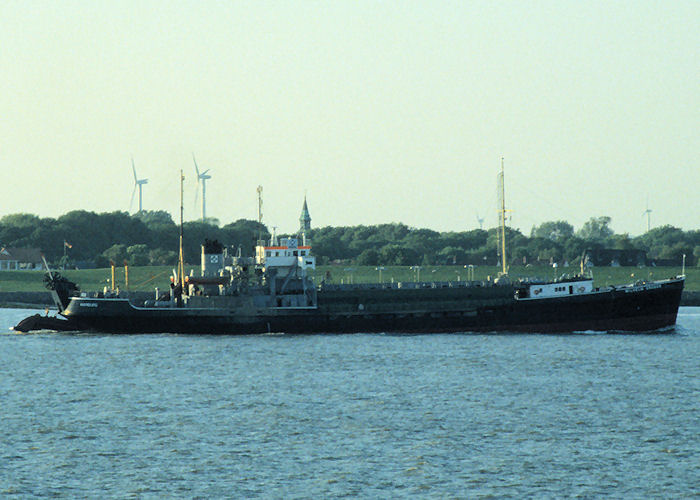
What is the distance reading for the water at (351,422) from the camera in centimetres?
3484

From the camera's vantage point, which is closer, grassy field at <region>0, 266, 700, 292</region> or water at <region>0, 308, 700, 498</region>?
water at <region>0, 308, 700, 498</region>

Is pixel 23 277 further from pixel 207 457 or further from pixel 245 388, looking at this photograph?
pixel 207 457

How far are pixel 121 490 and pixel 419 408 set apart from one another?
62.0ft

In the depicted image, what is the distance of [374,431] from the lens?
43.2m

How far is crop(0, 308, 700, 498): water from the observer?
3484cm

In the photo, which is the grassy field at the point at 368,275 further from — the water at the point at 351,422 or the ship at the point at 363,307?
the water at the point at 351,422

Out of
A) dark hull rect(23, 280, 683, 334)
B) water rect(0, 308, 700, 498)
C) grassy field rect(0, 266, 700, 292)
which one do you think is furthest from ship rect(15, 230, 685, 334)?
grassy field rect(0, 266, 700, 292)

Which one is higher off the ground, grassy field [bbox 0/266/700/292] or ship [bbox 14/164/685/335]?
grassy field [bbox 0/266/700/292]

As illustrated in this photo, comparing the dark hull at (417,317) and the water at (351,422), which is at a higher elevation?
the dark hull at (417,317)

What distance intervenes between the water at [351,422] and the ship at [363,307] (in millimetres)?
10801

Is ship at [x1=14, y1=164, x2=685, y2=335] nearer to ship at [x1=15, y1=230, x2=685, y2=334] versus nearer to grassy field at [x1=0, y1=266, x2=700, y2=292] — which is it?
ship at [x1=15, y1=230, x2=685, y2=334]

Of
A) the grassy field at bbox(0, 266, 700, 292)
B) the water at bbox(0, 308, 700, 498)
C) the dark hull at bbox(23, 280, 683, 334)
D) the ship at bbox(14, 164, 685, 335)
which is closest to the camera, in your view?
the water at bbox(0, 308, 700, 498)

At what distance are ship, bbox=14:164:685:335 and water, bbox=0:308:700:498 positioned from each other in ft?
35.4

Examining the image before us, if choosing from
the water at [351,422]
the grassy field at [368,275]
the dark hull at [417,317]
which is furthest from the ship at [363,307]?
the grassy field at [368,275]
